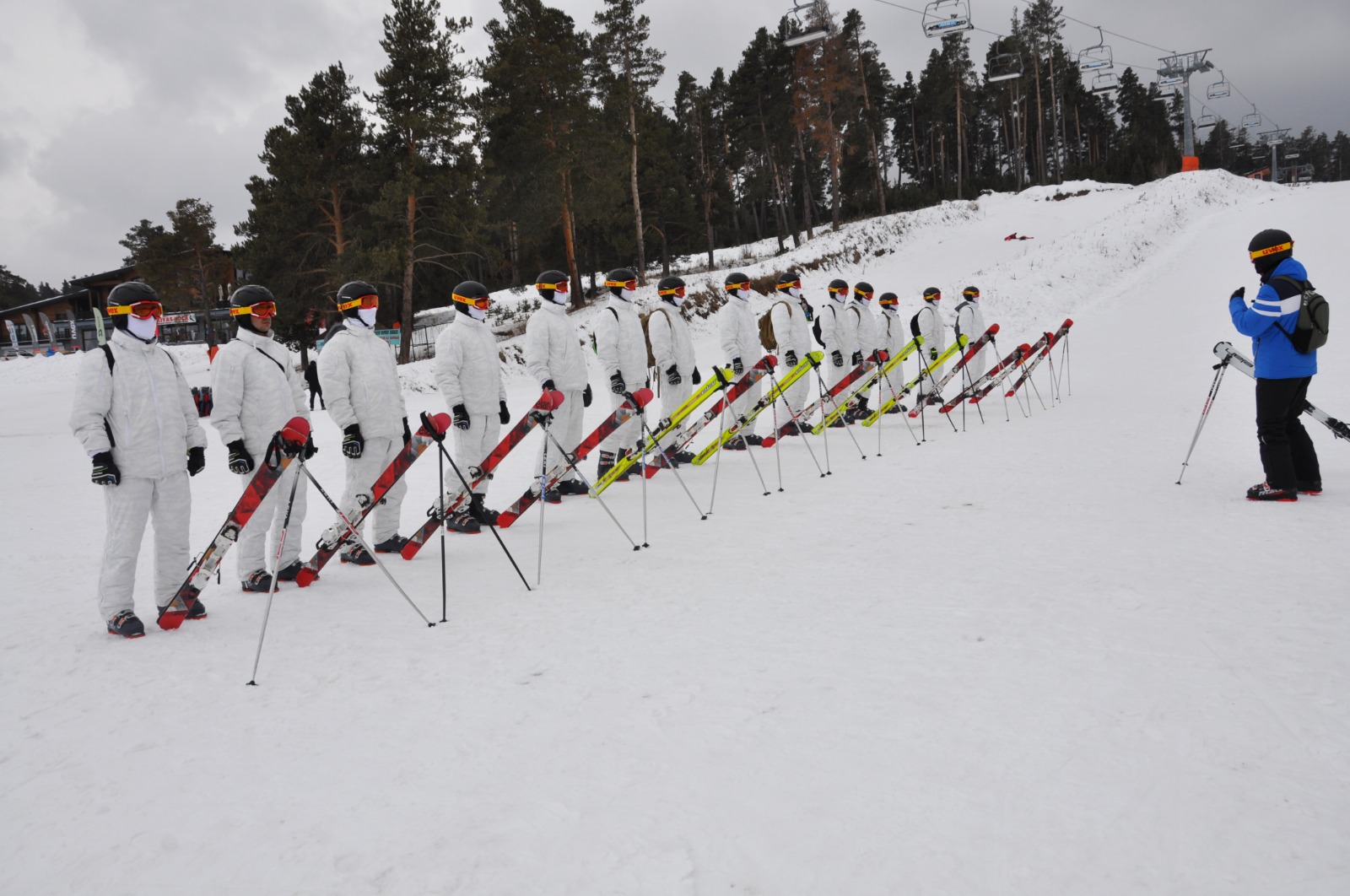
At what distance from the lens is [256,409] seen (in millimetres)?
5121

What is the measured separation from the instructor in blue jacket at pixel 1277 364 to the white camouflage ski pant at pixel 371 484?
6.16 m

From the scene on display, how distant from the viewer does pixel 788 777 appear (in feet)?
8.57

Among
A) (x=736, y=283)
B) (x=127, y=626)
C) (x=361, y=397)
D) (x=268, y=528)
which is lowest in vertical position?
(x=127, y=626)

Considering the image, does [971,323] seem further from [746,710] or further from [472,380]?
[746,710]

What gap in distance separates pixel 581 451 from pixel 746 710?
3.30 m

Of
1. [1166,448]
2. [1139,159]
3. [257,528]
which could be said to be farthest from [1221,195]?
[257,528]

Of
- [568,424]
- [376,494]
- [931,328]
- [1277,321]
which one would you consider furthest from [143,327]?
[931,328]

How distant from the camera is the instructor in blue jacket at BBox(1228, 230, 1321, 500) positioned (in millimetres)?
5516

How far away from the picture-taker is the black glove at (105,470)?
414 centimetres

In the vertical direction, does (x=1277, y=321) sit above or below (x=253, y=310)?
below

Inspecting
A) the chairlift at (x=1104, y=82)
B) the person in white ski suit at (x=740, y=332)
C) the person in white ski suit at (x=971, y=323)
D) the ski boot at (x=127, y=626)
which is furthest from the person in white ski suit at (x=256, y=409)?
the chairlift at (x=1104, y=82)

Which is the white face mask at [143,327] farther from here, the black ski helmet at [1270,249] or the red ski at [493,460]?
the black ski helmet at [1270,249]

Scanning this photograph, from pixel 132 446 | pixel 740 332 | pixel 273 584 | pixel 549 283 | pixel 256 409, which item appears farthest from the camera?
pixel 740 332

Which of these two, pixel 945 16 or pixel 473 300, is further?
pixel 945 16
